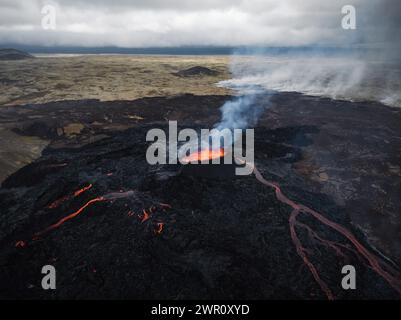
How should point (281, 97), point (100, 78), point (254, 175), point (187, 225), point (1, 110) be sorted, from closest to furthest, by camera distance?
1. point (187, 225)
2. point (254, 175)
3. point (1, 110)
4. point (281, 97)
5. point (100, 78)

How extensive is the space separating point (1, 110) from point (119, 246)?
35.2m

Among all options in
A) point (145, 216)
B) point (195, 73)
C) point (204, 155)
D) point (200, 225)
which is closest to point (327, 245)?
point (200, 225)

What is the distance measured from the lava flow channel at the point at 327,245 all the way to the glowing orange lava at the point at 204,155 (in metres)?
5.42

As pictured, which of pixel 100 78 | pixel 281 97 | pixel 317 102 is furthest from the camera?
pixel 100 78

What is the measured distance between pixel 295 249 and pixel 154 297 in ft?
19.1

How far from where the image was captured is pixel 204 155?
21109 millimetres

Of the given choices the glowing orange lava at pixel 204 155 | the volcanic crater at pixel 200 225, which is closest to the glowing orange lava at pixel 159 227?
the volcanic crater at pixel 200 225

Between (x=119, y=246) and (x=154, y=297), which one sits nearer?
(x=154, y=297)

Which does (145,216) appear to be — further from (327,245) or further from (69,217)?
(327,245)

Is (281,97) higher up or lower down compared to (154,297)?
higher up

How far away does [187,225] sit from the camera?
1388cm

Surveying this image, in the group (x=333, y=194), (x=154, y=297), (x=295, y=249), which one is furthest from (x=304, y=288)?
(x=333, y=194)
